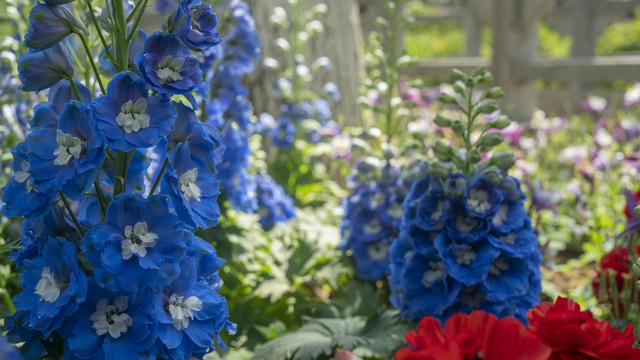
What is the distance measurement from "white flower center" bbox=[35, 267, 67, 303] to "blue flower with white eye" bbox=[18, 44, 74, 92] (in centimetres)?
32

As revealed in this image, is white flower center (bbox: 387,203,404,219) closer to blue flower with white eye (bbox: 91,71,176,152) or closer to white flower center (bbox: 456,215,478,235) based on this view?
white flower center (bbox: 456,215,478,235)

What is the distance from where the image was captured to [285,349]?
1.51m

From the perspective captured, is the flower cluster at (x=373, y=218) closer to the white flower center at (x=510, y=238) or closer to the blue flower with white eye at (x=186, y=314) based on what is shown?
the white flower center at (x=510, y=238)

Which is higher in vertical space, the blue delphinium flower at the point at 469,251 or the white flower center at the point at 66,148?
the white flower center at the point at 66,148

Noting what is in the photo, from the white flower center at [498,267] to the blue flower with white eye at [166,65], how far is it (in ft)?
2.97

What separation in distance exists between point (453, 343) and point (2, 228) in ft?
4.70

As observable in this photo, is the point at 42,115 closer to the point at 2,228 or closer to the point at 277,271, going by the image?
the point at 2,228

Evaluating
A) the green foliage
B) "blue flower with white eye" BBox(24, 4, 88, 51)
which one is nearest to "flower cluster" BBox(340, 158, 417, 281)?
the green foliage

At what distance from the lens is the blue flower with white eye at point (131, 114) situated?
100cm

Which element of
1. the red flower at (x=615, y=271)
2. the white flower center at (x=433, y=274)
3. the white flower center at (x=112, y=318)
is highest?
the white flower center at (x=112, y=318)

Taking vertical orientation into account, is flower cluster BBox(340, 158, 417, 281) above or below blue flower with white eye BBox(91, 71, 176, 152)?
below

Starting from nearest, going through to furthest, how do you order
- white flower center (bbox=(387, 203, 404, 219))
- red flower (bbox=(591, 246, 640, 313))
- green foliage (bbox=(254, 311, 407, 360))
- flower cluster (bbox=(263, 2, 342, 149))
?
green foliage (bbox=(254, 311, 407, 360)) → red flower (bbox=(591, 246, 640, 313)) → white flower center (bbox=(387, 203, 404, 219)) → flower cluster (bbox=(263, 2, 342, 149))

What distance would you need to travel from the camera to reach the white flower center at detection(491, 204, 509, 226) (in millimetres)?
1556

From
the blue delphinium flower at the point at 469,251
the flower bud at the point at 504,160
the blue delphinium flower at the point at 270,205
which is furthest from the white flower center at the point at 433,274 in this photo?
the blue delphinium flower at the point at 270,205
